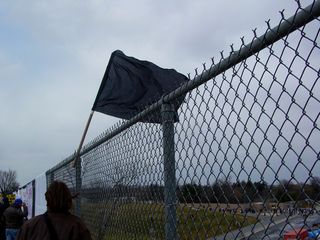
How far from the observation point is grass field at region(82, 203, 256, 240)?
8.18 feet

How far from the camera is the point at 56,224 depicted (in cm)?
356

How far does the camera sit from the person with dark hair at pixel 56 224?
351 cm

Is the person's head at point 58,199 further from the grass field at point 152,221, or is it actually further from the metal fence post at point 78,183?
the metal fence post at point 78,183

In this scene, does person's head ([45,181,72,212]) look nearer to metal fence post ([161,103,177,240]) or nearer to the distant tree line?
the distant tree line

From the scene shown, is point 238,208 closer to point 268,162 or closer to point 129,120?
point 268,162

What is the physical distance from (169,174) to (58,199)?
3.25 ft

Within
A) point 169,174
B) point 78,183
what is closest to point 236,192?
point 169,174

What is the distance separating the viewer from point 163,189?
10.8 feet

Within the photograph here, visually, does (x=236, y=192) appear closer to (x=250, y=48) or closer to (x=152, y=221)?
(x=250, y=48)

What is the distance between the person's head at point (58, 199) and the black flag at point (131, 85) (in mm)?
811

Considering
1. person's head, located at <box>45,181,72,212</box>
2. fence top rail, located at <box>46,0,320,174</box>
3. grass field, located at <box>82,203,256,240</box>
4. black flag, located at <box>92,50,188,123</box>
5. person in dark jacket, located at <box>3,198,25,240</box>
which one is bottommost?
grass field, located at <box>82,203,256,240</box>

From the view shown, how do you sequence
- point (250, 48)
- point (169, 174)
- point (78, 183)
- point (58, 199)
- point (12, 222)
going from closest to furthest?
point (250, 48) → point (169, 174) → point (58, 199) → point (78, 183) → point (12, 222)

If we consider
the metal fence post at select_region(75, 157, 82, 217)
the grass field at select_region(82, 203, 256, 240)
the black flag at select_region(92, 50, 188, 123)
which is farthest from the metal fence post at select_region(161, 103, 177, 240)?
the metal fence post at select_region(75, 157, 82, 217)

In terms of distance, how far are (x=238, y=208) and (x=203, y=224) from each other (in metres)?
0.45
